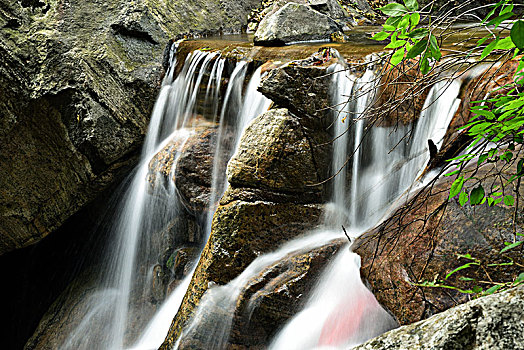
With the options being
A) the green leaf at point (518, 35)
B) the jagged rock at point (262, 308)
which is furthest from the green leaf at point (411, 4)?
the jagged rock at point (262, 308)

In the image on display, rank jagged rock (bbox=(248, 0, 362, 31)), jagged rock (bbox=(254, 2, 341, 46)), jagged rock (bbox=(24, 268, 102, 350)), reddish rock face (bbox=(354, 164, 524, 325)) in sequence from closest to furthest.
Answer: reddish rock face (bbox=(354, 164, 524, 325)), jagged rock (bbox=(24, 268, 102, 350)), jagged rock (bbox=(254, 2, 341, 46)), jagged rock (bbox=(248, 0, 362, 31))

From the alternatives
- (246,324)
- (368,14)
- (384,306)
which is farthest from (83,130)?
(368,14)

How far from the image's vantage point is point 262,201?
3.62 metres

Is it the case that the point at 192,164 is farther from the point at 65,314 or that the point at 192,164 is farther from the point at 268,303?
the point at 65,314

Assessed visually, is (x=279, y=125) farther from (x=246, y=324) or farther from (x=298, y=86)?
(x=246, y=324)

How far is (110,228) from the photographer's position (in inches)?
225

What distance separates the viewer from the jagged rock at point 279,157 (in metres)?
3.64

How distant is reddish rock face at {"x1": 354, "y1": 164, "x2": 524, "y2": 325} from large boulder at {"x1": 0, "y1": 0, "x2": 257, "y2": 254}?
4.06 meters

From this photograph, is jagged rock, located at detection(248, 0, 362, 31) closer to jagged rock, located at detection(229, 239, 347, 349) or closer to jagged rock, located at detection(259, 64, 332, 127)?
jagged rock, located at detection(259, 64, 332, 127)

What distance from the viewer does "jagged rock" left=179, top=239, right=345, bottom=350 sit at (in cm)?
328

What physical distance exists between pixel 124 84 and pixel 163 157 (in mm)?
1314

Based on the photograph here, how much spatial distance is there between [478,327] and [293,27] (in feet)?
18.4

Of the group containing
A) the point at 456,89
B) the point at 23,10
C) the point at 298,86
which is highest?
the point at 23,10

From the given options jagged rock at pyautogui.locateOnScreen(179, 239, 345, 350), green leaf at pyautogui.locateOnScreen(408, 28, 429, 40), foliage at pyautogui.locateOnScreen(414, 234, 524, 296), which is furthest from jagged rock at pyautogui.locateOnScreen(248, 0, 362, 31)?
green leaf at pyautogui.locateOnScreen(408, 28, 429, 40)
